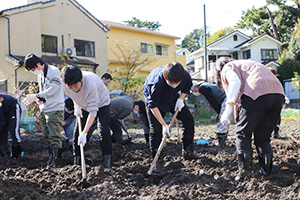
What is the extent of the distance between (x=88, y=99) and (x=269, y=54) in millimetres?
28566

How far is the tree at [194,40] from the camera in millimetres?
51719

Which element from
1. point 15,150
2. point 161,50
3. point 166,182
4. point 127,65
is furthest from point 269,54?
point 166,182

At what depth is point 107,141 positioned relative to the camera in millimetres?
3887

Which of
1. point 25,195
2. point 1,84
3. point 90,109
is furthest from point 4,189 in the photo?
point 1,84

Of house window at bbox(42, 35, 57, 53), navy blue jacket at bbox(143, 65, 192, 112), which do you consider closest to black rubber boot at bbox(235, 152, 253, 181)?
navy blue jacket at bbox(143, 65, 192, 112)

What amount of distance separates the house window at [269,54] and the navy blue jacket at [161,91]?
2692 cm

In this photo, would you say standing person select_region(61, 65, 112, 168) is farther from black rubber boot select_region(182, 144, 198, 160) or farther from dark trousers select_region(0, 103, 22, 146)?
dark trousers select_region(0, 103, 22, 146)

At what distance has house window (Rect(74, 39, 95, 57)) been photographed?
16750 mm

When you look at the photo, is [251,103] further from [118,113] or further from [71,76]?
[118,113]

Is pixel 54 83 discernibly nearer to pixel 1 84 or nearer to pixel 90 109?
pixel 90 109

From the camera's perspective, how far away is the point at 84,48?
17.0 metres

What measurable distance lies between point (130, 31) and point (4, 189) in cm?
1865

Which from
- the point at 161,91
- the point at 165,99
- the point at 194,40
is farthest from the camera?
the point at 194,40

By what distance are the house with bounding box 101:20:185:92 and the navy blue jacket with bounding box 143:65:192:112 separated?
1345 centimetres
